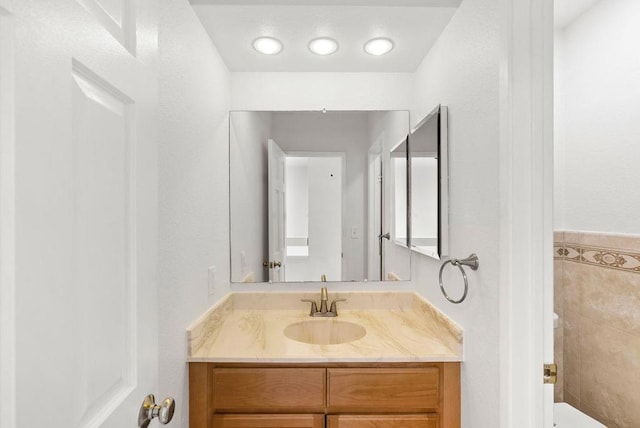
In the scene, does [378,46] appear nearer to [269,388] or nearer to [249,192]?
[249,192]

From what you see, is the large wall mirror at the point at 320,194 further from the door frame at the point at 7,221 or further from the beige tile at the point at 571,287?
the door frame at the point at 7,221

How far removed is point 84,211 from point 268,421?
1.11 meters

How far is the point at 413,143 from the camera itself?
5.78ft

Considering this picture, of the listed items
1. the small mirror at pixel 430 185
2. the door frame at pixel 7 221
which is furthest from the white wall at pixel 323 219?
the door frame at pixel 7 221

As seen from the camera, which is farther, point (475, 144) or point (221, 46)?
point (221, 46)

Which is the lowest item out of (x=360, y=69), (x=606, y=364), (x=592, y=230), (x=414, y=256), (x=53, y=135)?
(x=606, y=364)

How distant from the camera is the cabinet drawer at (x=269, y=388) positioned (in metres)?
1.31

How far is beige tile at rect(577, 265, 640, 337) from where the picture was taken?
1585 mm

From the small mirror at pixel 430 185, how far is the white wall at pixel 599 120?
3.07 feet

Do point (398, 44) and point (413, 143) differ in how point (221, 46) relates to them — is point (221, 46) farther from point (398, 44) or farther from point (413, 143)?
point (413, 143)

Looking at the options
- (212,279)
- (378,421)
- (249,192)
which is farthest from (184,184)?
(378,421)

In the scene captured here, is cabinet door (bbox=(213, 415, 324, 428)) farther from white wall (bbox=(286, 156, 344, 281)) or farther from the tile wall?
the tile wall

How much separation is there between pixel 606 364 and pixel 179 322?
2.04 m

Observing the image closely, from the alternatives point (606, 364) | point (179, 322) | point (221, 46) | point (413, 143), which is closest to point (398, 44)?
point (413, 143)
